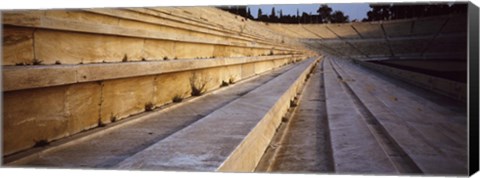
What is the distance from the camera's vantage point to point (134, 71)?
2.39 m

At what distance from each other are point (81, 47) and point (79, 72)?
0.30 m

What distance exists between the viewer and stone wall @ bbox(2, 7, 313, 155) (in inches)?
73.5

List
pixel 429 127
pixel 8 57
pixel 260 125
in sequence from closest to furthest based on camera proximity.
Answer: pixel 8 57 → pixel 260 125 → pixel 429 127

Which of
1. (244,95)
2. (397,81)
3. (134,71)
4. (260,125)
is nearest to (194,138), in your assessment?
(260,125)

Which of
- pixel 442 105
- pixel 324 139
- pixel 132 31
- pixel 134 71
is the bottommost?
pixel 324 139

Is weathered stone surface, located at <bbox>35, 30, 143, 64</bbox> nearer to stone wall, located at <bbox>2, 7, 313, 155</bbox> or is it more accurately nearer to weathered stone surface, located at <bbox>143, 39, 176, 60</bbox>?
stone wall, located at <bbox>2, 7, 313, 155</bbox>

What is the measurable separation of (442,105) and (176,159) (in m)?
1.74

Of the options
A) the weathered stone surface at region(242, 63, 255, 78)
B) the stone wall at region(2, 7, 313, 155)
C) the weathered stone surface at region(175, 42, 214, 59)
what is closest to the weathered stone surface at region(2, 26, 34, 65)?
the stone wall at region(2, 7, 313, 155)

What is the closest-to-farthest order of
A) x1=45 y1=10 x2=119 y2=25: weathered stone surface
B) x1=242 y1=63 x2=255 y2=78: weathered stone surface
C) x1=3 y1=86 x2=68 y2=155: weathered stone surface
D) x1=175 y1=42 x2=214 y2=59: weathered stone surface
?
x1=3 y1=86 x2=68 y2=155: weathered stone surface < x1=45 y1=10 x2=119 y2=25: weathered stone surface < x1=175 y1=42 x2=214 y2=59: weathered stone surface < x1=242 y1=63 x2=255 y2=78: weathered stone surface

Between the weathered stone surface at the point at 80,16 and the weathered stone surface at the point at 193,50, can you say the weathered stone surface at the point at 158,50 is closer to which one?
the weathered stone surface at the point at 193,50

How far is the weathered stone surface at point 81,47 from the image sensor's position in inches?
80.6

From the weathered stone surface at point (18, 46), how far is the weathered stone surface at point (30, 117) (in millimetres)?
189

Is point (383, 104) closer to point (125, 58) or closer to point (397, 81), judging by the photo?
point (397, 81)

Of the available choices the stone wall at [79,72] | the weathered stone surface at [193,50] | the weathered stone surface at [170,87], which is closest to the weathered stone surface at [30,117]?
the stone wall at [79,72]
